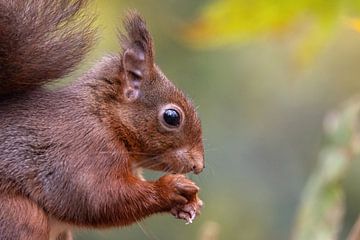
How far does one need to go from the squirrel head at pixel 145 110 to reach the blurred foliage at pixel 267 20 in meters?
0.29

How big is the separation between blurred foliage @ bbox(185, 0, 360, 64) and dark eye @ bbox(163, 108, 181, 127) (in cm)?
34

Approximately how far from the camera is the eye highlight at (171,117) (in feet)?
6.31

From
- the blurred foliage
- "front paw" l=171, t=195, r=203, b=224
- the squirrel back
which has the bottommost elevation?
"front paw" l=171, t=195, r=203, b=224

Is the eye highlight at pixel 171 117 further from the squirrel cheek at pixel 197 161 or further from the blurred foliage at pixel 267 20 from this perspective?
the blurred foliage at pixel 267 20

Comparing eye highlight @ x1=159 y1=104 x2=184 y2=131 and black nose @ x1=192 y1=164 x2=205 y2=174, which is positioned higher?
eye highlight @ x1=159 y1=104 x2=184 y2=131

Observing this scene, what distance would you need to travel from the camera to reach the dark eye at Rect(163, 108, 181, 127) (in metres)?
1.92

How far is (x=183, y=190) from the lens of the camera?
6.00ft

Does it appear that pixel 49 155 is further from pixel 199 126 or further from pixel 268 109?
pixel 268 109

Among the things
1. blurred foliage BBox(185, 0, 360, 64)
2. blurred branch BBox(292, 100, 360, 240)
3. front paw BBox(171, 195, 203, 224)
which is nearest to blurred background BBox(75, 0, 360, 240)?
blurred foliage BBox(185, 0, 360, 64)

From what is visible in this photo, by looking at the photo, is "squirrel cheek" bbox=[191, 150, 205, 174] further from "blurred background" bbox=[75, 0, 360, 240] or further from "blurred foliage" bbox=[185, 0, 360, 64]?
"blurred background" bbox=[75, 0, 360, 240]

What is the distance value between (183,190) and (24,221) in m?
0.27

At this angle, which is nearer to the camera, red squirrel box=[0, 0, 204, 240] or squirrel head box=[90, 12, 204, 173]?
red squirrel box=[0, 0, 204, 240]

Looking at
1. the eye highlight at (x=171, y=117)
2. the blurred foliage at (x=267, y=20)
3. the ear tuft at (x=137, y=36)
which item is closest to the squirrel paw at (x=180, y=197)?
the eye highlight at (x=171, y=117)

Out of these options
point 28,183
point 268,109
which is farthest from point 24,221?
point 268,109
